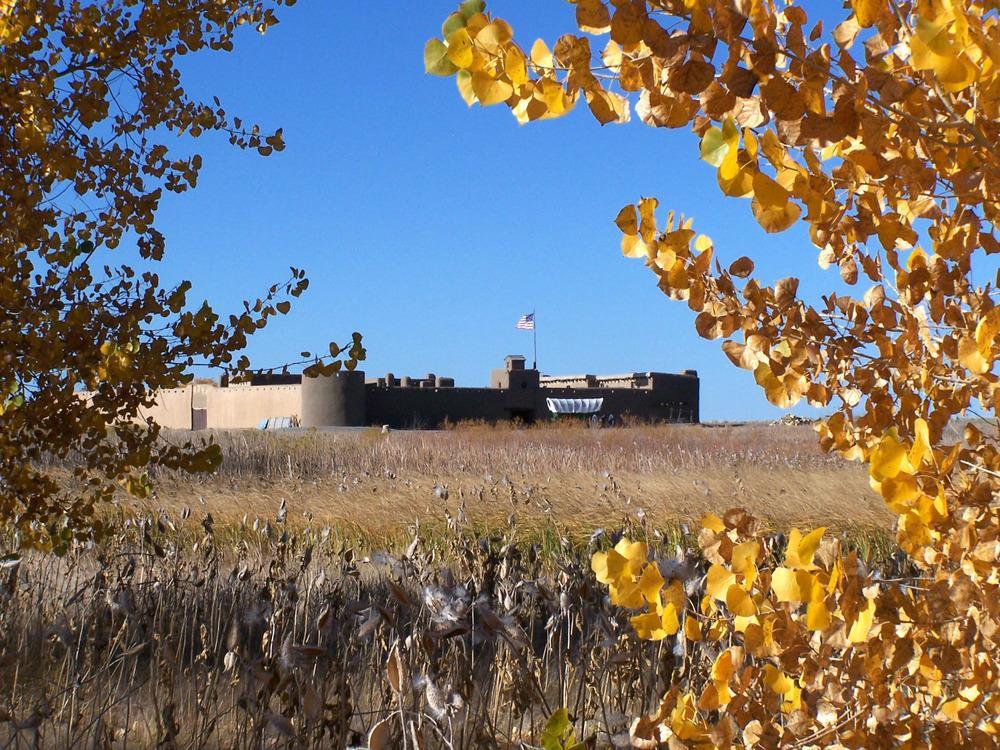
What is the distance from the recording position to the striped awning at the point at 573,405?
4044 cm

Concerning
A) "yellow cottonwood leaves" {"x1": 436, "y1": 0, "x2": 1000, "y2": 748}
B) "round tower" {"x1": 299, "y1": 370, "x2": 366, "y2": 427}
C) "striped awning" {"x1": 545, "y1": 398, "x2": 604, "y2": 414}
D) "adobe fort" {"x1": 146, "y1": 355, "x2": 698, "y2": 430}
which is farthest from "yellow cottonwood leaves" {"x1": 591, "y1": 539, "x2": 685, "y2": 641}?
"striped awning" {"x1": 545, "y1": 398, "x2": 604, "y2": 414}

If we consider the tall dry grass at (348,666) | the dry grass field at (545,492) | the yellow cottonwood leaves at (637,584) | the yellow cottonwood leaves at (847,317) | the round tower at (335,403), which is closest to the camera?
the yellow cottonwood leaves at (847,317)

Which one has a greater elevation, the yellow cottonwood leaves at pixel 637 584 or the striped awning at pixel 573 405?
the striped awning at pixel 573 405

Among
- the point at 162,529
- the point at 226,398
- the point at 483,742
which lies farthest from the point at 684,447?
the point at 226,398

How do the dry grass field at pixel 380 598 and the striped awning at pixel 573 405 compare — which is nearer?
the dry grass field at pixel 380 598

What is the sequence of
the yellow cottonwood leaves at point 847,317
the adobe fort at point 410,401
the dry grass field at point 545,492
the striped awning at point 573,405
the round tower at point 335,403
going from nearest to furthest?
the yellow cottonwood leaves at point 847,317 → the dry grass field at point 545,492 → the round tower at point 335,403 → the adobe fort at point 410,401 → the striped awning at point 573,405

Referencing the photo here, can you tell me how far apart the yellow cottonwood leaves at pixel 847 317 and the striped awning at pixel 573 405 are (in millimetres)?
38598

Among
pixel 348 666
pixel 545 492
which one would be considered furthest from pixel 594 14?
pixel 545 492

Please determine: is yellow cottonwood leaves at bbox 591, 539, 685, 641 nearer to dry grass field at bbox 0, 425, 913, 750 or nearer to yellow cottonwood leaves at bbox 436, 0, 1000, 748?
yellow cottonwood leaves at bbox 436, 0, 1000, 748

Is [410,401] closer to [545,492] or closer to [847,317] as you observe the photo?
[545,492]

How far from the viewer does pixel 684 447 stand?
562 inches

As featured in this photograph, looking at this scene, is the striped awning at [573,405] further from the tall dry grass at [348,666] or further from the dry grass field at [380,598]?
the tall dry grass at [348,666]

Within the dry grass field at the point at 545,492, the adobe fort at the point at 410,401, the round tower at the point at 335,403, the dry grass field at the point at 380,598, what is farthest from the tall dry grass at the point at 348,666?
the adobe fort at the point at 410,401

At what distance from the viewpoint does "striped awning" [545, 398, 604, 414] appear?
40438 mm
